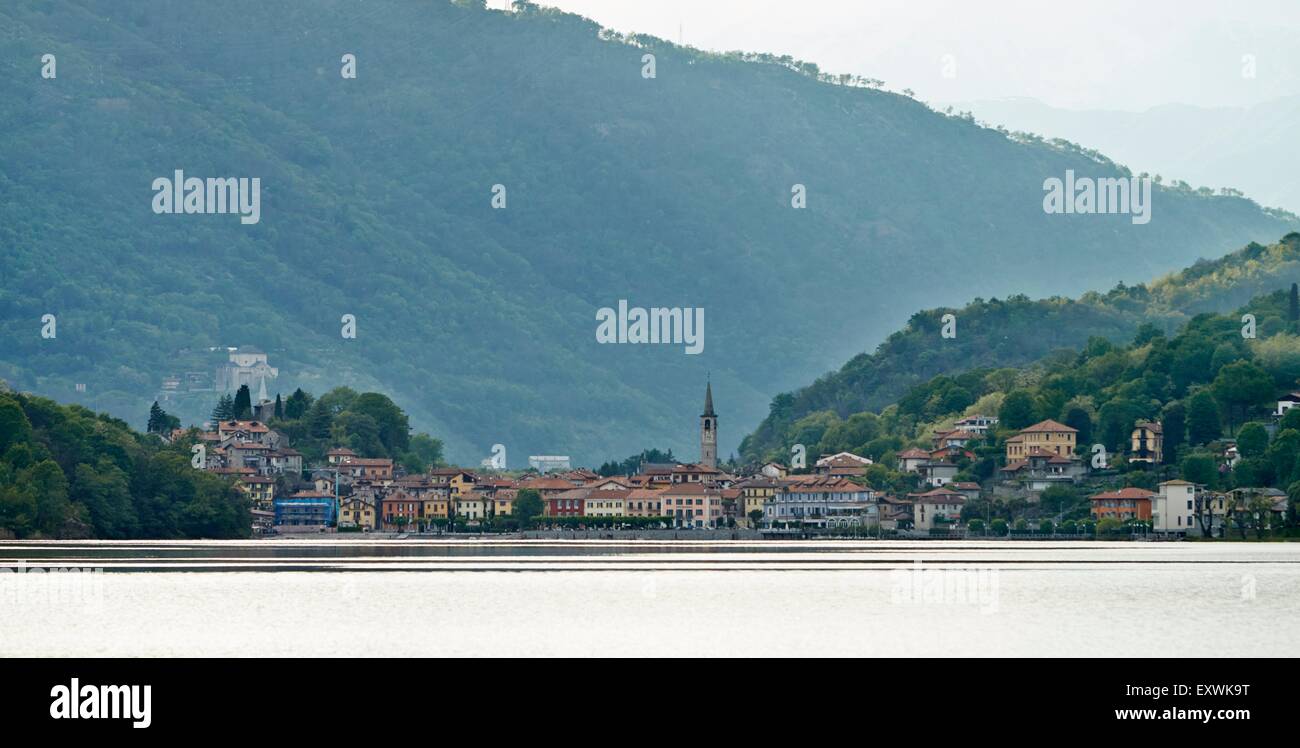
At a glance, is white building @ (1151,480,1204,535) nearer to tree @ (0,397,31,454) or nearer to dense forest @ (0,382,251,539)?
dense forest @ (0,382,251,539)

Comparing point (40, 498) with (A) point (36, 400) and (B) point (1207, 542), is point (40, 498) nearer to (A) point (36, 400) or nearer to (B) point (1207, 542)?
(A) point (36, 400)

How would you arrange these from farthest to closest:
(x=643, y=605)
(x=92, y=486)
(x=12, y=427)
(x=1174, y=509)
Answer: (x=1174, y=509) < (x=12, y=427) < (x=92, y=486) < (x=643, y=605)

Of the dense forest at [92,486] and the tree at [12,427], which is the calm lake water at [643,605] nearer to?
the dense forest at [92,486]

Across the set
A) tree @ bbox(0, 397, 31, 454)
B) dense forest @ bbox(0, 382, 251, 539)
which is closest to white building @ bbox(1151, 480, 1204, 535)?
dense forest @ bbox(0, 382, 251, 539)

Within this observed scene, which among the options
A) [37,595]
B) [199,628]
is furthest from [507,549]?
[199,628]

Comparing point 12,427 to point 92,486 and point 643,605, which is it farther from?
point 643,605

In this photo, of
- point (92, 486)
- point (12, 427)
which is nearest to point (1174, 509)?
point (92, 486)
